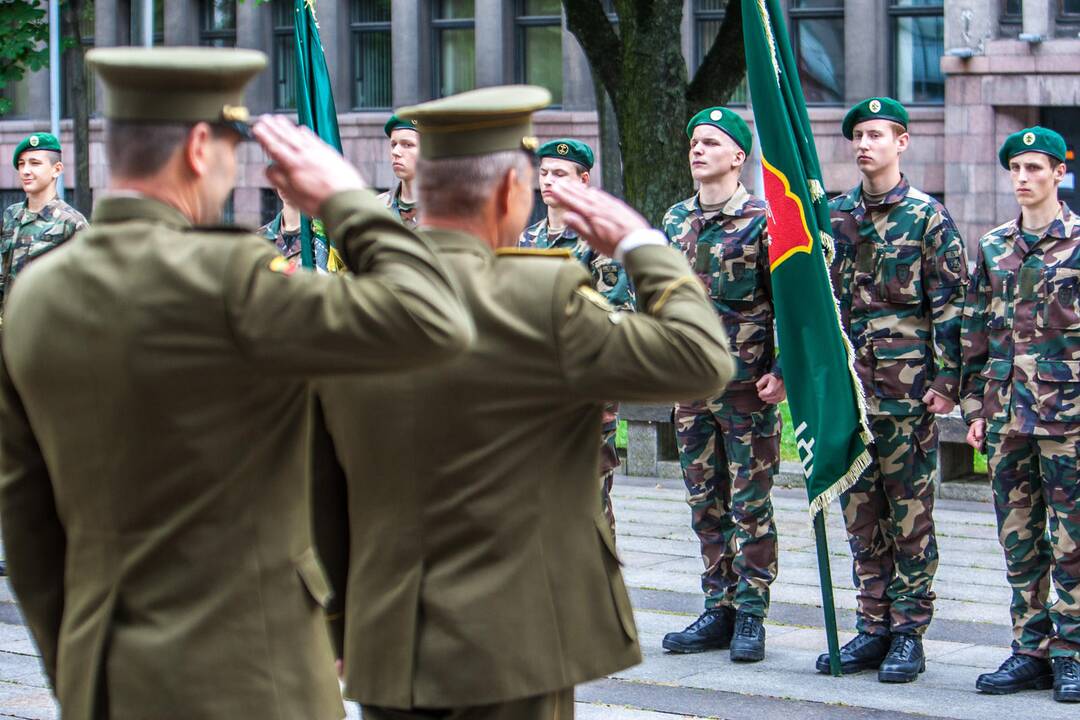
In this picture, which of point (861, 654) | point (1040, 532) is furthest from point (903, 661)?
point (1040, 532)

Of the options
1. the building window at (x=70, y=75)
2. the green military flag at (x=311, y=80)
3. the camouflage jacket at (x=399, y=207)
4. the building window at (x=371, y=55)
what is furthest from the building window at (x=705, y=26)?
the camouflage jacket at (x=399, y=207)

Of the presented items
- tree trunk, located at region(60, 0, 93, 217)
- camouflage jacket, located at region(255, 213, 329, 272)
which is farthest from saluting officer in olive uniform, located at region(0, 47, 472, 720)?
tree trunk, located at region(60, 0, 93, 217)

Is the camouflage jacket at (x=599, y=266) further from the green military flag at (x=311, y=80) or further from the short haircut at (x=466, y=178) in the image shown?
the short haircut at (x=466, y=178)

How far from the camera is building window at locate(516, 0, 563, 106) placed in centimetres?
2855

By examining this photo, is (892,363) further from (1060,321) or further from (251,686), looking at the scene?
(251,686)

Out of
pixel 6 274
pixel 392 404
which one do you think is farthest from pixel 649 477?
pixel 392 404

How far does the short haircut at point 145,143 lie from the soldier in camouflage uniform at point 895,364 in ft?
14.0

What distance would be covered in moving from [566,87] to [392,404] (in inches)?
970

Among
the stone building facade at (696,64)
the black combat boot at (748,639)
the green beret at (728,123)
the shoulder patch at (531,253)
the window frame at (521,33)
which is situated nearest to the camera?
the shoulder patch at (531,253)

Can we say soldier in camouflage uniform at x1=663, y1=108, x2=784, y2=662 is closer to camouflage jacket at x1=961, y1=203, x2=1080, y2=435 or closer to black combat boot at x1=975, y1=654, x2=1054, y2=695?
camouflage jacket at x1=961, y1=203, x2=1080, y2=435

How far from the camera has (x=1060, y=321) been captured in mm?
6480

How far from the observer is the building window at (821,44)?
26312 millimetres

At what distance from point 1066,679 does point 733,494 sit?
1535 millimetres

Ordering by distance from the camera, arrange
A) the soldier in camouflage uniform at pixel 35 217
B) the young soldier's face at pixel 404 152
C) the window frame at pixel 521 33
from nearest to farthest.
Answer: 1. the young soldier's face at pixel 404 152
2. the soldier in camouflage uniform at pixel 35 217
3. the window frame at pixel 521 33
